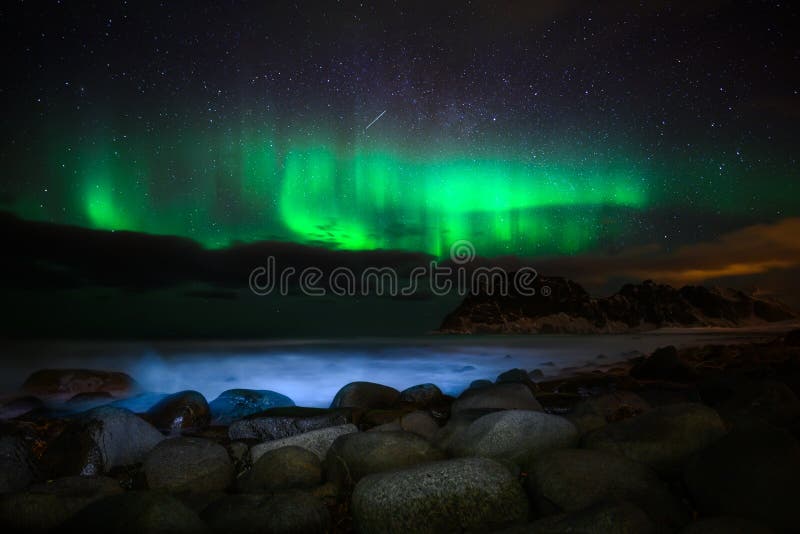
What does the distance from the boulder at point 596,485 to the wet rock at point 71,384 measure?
12.1 m

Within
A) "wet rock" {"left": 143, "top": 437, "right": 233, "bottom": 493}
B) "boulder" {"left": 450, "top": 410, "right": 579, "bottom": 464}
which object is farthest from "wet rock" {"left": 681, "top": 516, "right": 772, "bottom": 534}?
"wet rock" {"left": 143, "top": 437, "right": 233, "bottom": 493}

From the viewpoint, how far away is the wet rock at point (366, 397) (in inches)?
391

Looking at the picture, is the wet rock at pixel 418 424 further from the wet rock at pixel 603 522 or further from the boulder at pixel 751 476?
the wet rock at pixel 603 522

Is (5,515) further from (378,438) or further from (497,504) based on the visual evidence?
(497,504)

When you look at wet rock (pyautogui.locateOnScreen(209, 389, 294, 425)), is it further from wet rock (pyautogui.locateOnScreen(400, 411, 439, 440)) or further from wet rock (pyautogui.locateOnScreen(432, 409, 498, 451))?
wet rock (pyautogui.locateOnScreen(432, 409, 498, 451))

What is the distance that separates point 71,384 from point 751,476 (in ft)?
46.5

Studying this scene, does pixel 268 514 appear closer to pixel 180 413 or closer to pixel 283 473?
pixel 283 473

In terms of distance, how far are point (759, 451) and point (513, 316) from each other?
46.3 m

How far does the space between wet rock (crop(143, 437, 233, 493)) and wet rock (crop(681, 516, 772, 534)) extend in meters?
4.54

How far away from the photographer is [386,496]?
13.8ft

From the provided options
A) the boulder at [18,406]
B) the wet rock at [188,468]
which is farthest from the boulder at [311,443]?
the boulder at [18,406]

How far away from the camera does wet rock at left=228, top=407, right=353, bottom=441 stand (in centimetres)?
775

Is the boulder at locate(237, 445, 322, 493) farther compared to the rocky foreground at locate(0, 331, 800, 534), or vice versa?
the boulder at locate(237, 445, 322, 493)

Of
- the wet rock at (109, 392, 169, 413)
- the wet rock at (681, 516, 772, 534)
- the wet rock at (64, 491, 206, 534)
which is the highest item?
the wet rock at (681, 516, 772, 534)
